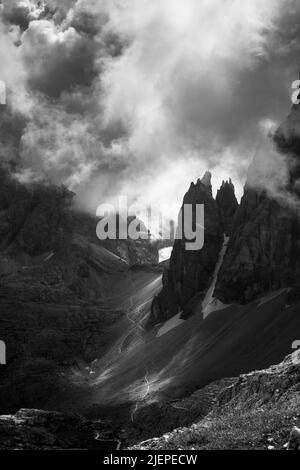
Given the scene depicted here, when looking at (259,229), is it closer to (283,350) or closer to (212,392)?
(283,350)

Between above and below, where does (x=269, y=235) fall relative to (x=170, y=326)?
above

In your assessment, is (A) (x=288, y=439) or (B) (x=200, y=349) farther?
(B) (x=200, y=349)

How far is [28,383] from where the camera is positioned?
182m

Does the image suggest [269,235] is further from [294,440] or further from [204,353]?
[294,440]

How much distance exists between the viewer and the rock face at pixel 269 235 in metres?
169

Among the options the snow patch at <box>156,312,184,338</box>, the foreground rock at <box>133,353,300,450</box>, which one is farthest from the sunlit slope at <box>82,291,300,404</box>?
the foreground rock at <box>133,353,300,450</box>

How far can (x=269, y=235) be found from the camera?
17388 cm

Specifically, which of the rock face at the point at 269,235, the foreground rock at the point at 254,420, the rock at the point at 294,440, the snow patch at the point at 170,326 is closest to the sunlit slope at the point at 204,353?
the snow patch at the point at 170,326

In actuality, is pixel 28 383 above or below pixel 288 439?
below

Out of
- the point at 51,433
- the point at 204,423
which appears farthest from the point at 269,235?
the point at 204,423

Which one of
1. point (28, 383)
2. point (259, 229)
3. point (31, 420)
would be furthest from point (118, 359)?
point (31, 420)

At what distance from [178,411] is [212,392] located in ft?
25.2
